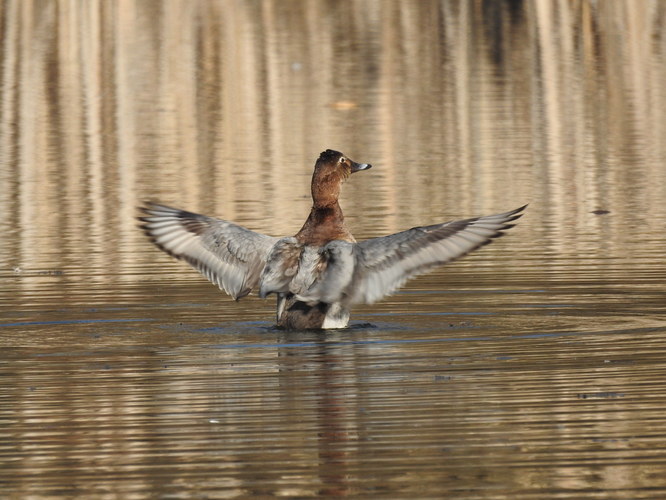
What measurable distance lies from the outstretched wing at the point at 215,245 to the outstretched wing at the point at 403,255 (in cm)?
75

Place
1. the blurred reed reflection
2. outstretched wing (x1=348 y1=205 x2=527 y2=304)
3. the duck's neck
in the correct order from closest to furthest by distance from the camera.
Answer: outstretched wing (x1=348 y1=205 x2=527 y2=304)
the duck's neck
the blurred reed reflection

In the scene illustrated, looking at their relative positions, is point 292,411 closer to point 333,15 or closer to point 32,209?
point 32,209

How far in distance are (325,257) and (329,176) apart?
2.58 feet

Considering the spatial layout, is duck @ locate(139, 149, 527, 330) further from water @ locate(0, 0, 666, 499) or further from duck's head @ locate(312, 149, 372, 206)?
water @ locate(0, 0, 666, 499)

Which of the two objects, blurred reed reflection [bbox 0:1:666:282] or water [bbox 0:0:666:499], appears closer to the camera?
water [bbox 0:0:666:499]

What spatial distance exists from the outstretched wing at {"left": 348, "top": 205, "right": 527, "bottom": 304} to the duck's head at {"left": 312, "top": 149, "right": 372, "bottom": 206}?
687 millimetres

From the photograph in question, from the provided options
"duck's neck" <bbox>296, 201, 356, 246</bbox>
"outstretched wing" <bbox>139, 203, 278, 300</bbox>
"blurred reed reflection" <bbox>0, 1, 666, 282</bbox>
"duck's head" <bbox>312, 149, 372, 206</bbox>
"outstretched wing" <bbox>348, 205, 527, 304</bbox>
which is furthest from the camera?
"blurred reed reflection" <bbox>0, 1, 666, 282</bbox>

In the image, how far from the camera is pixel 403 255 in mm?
9734

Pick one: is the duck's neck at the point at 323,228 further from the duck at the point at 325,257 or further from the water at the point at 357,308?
the water at the point at 357,308

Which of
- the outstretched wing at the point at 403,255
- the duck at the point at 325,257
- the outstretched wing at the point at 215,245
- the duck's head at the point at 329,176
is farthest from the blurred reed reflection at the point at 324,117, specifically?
the outstretched wing at the point at 403,255

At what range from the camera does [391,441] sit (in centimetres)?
686

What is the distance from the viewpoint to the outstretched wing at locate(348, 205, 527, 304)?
9.69 metres

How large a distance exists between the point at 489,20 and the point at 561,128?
55.9ft

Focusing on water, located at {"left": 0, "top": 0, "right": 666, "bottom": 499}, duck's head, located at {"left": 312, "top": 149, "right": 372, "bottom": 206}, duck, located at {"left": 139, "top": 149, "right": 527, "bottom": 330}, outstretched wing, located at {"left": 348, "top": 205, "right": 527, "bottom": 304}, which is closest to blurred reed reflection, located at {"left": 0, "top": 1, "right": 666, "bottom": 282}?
water, located at {"left": 0, "top": 0, "right": 666, "bottom": 499}
